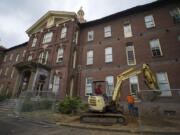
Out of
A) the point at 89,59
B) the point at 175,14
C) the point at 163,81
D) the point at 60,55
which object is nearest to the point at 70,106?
the point at 89,59

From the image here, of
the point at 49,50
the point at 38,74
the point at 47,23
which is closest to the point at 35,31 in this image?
the point at 47,23

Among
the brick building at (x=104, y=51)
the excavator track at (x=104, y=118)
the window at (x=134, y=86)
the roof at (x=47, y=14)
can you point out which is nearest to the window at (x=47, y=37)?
the brick building at (x=104, y=51)

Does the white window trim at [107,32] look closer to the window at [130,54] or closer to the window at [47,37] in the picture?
the window at [130,54]

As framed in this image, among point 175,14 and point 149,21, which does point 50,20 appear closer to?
point 149,21

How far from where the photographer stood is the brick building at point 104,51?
45.5 ft

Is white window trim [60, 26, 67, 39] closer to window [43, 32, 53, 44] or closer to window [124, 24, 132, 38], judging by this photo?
window [43, 32, 53, 44]

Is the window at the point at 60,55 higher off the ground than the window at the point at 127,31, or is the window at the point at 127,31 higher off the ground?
the window at the point at 127,31

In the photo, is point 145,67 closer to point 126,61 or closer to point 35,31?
point 126,61

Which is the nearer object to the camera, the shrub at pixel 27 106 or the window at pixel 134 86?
the shrub at pixel 27 106

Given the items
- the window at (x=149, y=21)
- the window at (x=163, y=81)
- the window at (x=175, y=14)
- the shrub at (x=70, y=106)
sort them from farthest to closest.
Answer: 1. the window at (x=149, y=21)
2. the window at (x=175, y=14)
3. the window at (x=163, y=81)
4. the shrub at (x=70, y=106)

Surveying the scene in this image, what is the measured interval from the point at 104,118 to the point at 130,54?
9624 millimetres

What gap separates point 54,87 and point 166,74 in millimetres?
13571

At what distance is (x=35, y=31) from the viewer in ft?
76.6

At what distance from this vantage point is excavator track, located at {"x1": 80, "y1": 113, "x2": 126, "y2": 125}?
27.2 feet
